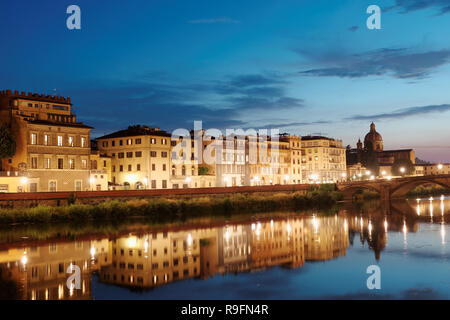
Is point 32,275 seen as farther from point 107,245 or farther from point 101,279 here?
point 107,245

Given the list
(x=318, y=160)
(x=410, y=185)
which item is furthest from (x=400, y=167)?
(x=410, y=185)

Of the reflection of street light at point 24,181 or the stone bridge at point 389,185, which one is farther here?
the stone bridge at point 389,185

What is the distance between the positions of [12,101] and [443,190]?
283ft

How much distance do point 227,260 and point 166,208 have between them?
2353 centimetres

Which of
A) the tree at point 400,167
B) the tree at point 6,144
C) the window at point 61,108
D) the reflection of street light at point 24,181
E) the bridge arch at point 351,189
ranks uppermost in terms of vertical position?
the window at point 61,108

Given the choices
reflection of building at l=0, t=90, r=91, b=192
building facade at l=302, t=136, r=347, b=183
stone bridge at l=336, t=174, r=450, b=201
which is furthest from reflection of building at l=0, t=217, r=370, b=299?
building facade at l=302, t=136, r=347, b=183

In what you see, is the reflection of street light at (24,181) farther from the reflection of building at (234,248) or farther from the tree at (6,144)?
the reflection of building at (234,248)

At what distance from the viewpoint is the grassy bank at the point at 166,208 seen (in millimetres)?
42381

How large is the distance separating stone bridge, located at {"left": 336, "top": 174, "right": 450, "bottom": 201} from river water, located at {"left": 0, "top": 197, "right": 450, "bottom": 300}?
28843 mm

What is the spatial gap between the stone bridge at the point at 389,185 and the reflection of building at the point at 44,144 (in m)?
42.5

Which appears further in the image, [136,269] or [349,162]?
[349,162]

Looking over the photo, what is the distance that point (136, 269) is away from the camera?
2516 cm

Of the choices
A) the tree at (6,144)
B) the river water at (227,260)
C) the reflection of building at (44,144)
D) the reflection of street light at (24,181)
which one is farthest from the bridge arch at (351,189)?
the tree at (6,144)
